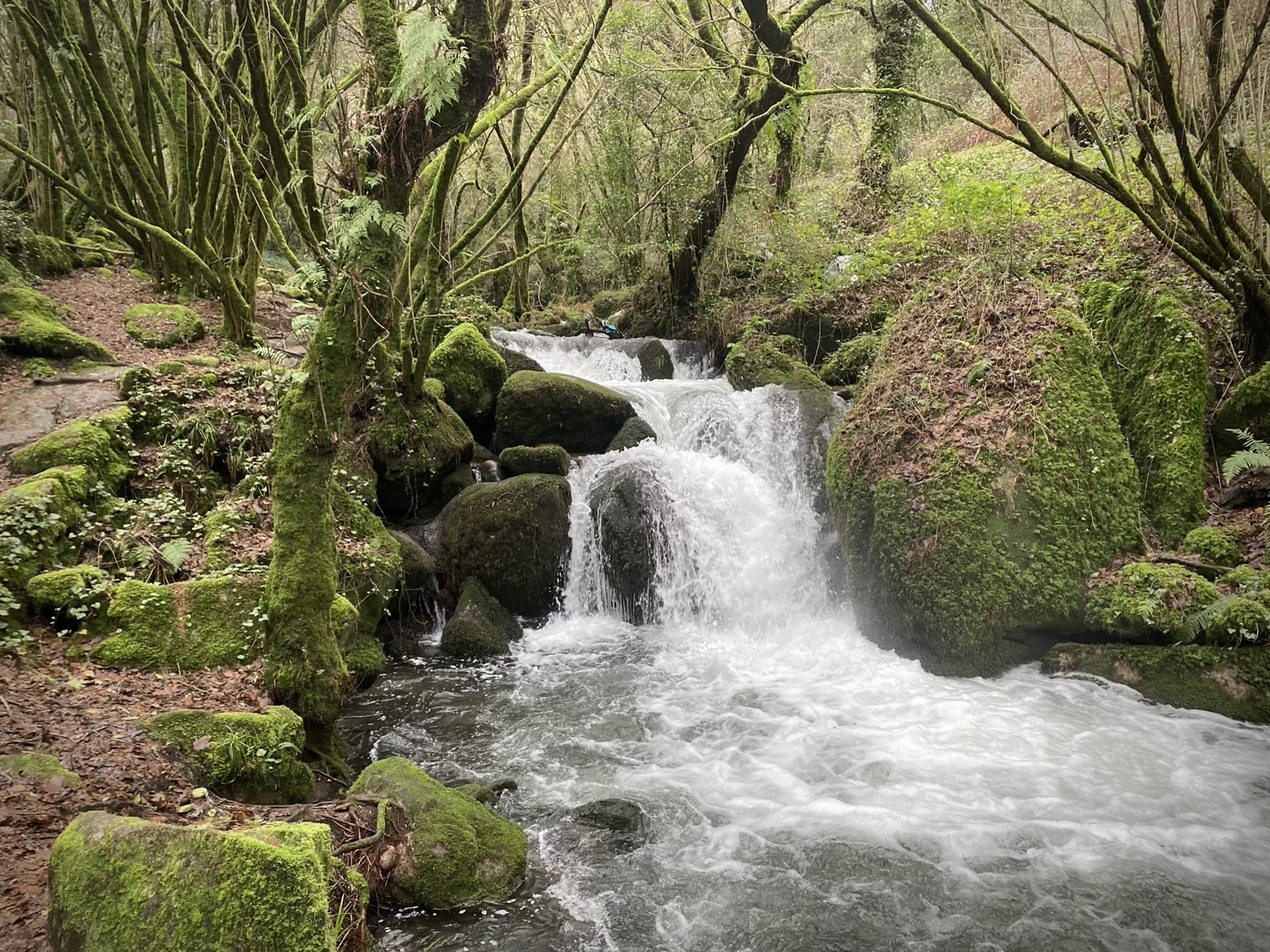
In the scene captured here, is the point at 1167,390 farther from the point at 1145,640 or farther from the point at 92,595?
the point at 92,595

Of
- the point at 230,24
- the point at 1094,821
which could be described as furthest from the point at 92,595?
the point at 230,24

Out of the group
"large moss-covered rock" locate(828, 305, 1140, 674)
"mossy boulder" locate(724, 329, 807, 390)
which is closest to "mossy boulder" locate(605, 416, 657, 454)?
"mossy boulder" locate(724, 329, 807, 390)

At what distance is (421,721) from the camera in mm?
6254

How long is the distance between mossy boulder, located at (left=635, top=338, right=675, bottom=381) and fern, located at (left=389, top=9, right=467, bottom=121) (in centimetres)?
1048

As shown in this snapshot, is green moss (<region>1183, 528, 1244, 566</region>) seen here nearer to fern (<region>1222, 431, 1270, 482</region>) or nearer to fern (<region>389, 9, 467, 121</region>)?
fern (<region>1222, 431, 1270, 482</region>)

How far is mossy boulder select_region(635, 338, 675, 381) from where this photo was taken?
1438 cm

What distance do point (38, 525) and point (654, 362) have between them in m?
10.8

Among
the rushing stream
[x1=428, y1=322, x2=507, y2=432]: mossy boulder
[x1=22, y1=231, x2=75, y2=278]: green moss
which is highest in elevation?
[x1=22, y1=231, x2=75, y2=278]: green moss

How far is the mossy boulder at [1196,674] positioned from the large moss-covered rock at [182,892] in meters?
6.34

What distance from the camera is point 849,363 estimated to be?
1160cm

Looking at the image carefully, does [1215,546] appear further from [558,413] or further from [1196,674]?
[558,413]

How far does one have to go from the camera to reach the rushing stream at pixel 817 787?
3811 millimetres

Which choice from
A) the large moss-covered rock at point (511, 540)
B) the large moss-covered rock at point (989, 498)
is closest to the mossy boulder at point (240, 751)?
the large moss-covered rock at point (511, 540)

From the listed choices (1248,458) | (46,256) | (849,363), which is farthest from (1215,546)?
(46,256)
